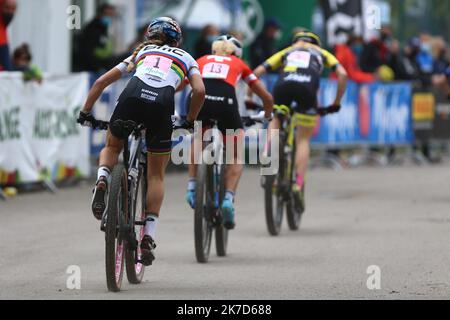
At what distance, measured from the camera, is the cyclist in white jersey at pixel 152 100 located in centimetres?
890

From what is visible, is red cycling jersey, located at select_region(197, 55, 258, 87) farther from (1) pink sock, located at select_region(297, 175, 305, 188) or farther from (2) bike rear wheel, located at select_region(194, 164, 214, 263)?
(1) pink sock, located at select_region(297, 175, 305, 188)

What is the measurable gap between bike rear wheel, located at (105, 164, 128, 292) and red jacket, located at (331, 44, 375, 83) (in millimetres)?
15761

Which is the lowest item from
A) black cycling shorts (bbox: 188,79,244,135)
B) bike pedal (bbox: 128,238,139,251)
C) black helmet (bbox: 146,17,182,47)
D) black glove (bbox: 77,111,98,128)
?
bike pedal (bbox: 128,238,139,251)

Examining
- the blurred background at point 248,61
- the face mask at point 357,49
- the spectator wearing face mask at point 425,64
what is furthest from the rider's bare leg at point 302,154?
the spectator wearing face mask at point 425,64

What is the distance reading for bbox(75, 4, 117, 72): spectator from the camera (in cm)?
2012

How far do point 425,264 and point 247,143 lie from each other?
1150 cm

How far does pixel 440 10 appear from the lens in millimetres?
38688

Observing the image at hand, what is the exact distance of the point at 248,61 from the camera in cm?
2438

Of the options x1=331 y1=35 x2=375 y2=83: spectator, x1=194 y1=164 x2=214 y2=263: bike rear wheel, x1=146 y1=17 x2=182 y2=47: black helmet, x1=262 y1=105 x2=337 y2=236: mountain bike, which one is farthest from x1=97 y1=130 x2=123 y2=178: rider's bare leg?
x1=331 y1=35 x2=375 y2=83: spectator

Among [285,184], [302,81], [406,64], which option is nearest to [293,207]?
[285,184]

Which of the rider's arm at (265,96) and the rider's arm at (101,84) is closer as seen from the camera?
the rider's arm at (101,84)

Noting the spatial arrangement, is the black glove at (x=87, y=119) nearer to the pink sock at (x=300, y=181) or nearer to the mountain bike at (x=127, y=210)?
the mountain bike at (x=127, y=210)

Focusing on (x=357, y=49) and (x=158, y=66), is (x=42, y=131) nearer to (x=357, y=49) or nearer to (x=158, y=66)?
(x=158, y=66)

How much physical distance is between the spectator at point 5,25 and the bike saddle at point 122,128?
776 cm
